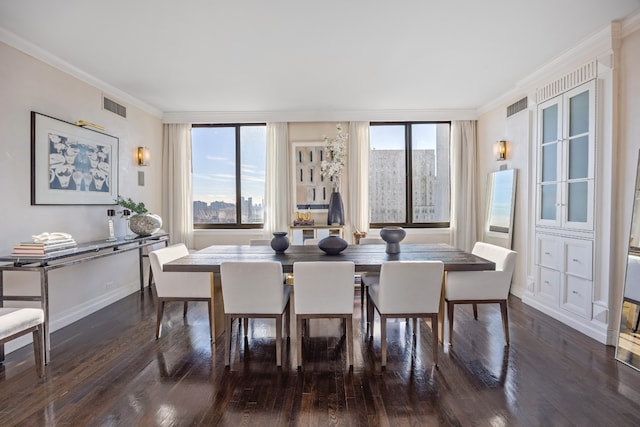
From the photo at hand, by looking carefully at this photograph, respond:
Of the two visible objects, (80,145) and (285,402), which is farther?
(80,145)

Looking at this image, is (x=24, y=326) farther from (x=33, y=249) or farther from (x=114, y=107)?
(x=114, y=107)

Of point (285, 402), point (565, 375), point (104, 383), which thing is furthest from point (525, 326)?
point (104, 383)

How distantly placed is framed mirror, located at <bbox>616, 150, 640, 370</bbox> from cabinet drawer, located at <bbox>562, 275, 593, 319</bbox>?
1.35ft

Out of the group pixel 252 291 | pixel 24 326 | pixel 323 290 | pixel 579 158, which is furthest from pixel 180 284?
pixel 579 158

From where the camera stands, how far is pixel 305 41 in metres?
3.21

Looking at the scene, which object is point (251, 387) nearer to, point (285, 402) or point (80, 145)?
point (285, 402)

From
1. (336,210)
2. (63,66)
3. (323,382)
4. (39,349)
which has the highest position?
(63,66)

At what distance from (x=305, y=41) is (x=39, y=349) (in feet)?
10.8

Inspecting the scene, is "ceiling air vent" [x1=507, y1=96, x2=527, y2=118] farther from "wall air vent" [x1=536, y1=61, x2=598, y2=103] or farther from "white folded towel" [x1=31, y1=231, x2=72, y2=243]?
"white folded towel" [x1=31, y1=231, x2=72, y2=243]

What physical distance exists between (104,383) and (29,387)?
48 cm

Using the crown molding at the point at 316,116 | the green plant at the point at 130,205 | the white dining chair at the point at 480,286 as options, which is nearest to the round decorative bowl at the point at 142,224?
the green plant at the point at 130,205

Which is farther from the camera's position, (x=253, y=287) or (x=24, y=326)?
(x=253, y=287)

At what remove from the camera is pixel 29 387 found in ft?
7.92

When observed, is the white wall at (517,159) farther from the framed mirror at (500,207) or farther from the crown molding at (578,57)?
the crown molding at (578,57)
